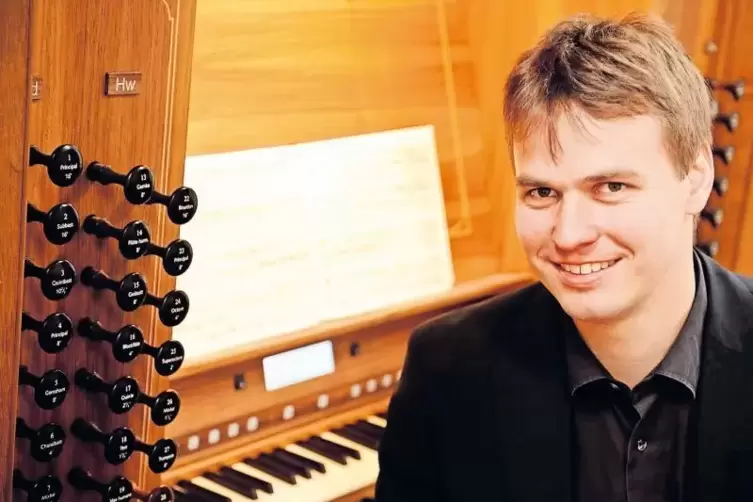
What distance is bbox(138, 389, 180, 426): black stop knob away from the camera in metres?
1.71

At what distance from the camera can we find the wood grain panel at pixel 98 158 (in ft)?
5.07

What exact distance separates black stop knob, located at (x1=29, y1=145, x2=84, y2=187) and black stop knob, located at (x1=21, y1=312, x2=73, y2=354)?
0.63 feet

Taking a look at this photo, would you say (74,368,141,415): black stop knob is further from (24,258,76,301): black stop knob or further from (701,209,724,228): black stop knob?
(701,209,724,228): black stop knob

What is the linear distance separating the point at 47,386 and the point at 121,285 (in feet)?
0.58

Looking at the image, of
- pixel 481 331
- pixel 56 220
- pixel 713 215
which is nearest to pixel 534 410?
pixel 481 331

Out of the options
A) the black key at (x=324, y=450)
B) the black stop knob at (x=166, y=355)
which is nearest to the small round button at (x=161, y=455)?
the black stop knob at (x=166, y=355)

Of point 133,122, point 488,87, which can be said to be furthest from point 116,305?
point 488,87

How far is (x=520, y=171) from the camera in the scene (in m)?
1.66

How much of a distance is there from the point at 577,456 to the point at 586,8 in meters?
1.49

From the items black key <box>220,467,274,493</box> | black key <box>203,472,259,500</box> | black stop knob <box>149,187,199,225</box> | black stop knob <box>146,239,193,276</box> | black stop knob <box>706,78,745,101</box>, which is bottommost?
black key <box>203,472,259,500</box>

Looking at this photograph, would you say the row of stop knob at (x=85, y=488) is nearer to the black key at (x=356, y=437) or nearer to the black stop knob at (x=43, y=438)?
the black stop knob at (x=43, y=438)

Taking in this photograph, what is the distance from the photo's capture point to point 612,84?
159 cm

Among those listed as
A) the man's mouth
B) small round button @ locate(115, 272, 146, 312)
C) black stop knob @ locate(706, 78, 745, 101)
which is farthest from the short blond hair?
black stop knob @ locate(706, 78, 745, 101)

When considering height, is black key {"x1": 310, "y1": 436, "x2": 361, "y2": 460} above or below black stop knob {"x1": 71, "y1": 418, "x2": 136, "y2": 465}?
below
